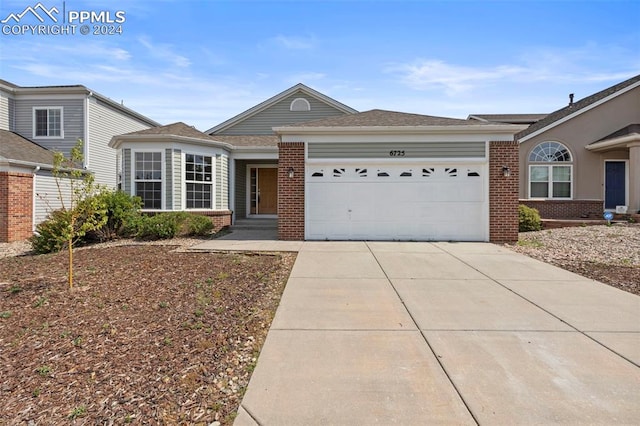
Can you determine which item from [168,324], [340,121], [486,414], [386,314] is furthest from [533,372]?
[340,121]

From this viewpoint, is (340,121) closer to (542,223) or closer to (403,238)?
(403,238)

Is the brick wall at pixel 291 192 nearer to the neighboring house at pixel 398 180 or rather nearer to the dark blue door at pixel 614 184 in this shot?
the neighboring house at pixel 398 180

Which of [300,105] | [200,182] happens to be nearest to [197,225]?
[200,182]

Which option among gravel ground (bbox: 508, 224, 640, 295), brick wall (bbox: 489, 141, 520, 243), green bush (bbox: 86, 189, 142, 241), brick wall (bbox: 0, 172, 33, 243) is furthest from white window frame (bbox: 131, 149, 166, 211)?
gravel ground (bbox: 508, 224, 640, 295)

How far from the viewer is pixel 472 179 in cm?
1016

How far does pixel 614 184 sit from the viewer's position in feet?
49.6

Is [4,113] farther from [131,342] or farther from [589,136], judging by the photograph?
[589,136]

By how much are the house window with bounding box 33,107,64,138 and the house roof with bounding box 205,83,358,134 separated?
22.3 feet

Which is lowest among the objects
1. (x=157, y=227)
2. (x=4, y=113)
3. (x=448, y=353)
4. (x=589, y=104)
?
(x=448, y=353)

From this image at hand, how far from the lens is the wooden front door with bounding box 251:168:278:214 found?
15492mm

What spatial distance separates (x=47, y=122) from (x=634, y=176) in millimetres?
25352

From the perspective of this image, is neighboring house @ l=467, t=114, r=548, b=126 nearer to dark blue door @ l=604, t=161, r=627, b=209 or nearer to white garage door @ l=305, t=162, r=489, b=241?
dark blue door @ l=604, t=161, r=627, b=209

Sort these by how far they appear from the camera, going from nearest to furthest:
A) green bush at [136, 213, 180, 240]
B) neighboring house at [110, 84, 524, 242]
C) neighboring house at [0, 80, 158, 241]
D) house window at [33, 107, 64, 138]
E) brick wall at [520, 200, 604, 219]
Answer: neighboring house at [110, 84, 524, 242] < green bush at [136, 213, 180, 240] < brick wall at [520, 200, 604, 219] < neighboring house at [0, 80, 158, 241] < house window at [33, 107, 64, 138]

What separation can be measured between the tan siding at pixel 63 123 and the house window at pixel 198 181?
739cm
